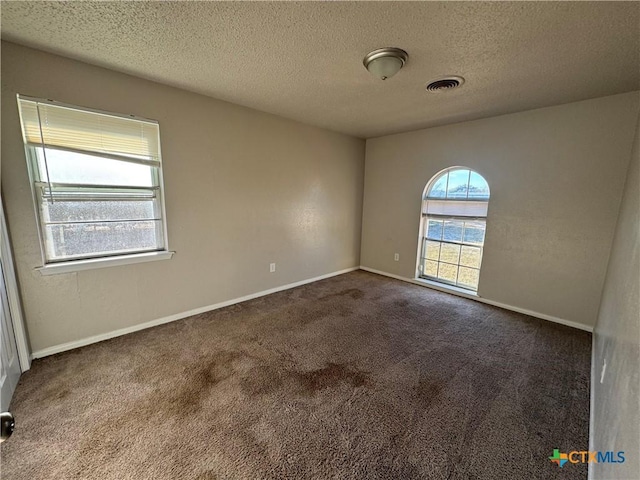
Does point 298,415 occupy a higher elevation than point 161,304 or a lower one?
lower

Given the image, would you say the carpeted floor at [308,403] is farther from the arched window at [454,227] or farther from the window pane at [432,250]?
the window pane at [432,250]

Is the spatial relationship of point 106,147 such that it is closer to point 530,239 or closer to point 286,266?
point 286,266

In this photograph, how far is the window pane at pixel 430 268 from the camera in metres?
4.02

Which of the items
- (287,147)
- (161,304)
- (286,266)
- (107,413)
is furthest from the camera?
(286,266)

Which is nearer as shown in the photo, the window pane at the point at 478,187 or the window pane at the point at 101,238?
the window pane at the point at 101,238

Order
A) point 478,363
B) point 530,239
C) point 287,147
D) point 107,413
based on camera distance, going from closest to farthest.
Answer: point 107,413 < point 478,363 < point 530,239 < point 287,147

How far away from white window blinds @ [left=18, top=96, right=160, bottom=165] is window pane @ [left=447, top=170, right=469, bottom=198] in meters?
3.66

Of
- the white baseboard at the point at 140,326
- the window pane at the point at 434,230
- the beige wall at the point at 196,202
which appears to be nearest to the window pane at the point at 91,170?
the beige wall at the point at 196,202

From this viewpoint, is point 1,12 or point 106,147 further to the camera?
point 106,147

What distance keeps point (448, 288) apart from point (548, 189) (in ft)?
5.55

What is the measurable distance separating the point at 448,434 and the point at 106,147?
132 inches

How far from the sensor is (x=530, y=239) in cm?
302

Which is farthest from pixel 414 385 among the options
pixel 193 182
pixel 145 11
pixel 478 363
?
pixel 145 11

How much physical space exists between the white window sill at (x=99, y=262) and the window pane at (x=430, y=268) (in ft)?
11.7
